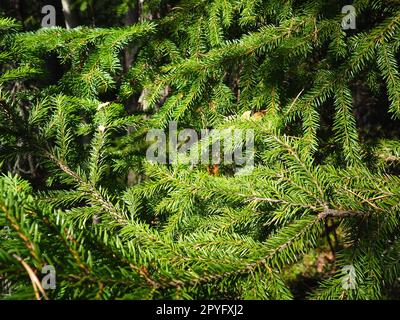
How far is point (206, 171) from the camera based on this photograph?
1.78 m

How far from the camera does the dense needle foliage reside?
0.84 meters

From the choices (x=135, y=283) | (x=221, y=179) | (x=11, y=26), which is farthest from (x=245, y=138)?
(x=11, y=26)

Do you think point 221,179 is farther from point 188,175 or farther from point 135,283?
point 135,283

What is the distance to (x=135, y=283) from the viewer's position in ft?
2.56

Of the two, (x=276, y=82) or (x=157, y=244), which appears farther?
(x=276, y=82)

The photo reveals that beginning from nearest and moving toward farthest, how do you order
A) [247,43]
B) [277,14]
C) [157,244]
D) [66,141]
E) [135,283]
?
[135,283] → [157,244] → [66,141] → [247,43] → [277,14]

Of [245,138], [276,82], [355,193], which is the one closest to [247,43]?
[276,82]

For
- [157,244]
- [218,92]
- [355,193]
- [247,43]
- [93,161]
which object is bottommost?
[157,244]

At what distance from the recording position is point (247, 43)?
1738mm

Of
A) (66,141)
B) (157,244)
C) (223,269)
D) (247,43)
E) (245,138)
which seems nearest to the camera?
(223,269)

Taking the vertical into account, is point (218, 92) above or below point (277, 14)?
below

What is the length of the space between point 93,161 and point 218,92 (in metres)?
0.85

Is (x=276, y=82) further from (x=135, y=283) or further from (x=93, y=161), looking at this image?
(x=135, y=283)

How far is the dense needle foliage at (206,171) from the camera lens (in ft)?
2.76
